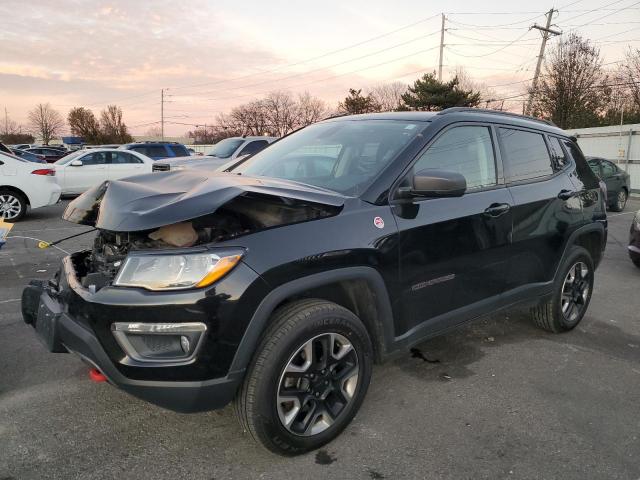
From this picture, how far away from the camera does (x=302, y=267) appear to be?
2.41m

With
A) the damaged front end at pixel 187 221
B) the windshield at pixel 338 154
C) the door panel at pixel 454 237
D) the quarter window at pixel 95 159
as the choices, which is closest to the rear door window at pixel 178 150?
the quarter window at pixel 95 159

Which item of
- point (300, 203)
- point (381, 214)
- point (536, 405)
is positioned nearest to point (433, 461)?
point (536, 405)

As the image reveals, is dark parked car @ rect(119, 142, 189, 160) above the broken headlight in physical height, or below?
above

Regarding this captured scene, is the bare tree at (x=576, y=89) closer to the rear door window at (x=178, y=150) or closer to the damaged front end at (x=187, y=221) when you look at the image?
the rear door window at (x=178, y=150)

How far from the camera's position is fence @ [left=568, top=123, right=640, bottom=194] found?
1925 cm

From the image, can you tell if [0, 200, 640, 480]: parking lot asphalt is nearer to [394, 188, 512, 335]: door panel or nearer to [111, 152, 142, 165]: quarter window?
[394, 188, 512, 335]: door panel

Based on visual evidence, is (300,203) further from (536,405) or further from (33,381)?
(33,381)

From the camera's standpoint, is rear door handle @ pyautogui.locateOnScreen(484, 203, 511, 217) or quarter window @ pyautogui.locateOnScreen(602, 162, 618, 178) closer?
rear door handle @ pyautogui.locateOnScreen(484, 203, 511, 217)

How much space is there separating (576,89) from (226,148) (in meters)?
25.6

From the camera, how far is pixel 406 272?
283cm

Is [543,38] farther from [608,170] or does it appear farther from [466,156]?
[466,156]

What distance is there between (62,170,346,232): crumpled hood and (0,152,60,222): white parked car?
8.62 metres

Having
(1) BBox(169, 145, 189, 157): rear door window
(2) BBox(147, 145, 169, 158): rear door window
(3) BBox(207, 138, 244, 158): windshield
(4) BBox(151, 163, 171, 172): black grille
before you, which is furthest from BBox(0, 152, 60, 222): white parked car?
(1) BBox(169, 145, 189, 157): rear door window

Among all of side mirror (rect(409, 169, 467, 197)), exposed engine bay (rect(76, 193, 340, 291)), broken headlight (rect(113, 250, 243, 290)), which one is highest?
side mirror (rect(409, 169, 467, 197))
